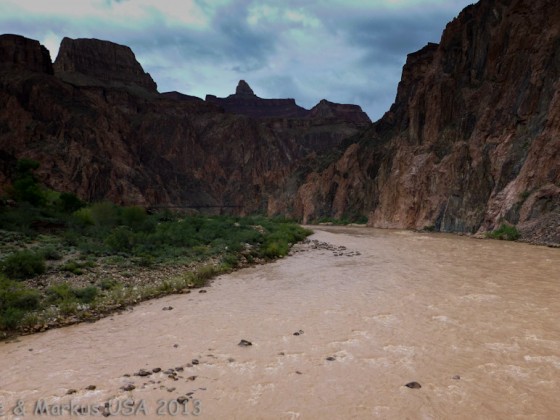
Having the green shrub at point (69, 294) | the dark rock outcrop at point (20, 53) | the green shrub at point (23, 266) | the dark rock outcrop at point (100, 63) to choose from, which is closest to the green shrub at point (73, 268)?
the green shrub at point (23, 266)

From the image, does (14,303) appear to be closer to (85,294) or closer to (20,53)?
(85,294)

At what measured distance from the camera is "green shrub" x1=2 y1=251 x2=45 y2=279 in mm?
14047

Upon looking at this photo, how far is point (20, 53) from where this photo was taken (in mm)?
105000

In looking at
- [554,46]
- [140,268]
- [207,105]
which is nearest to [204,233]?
[140,268]

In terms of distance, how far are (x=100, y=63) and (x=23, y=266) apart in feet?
628

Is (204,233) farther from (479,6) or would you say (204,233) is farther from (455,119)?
(479,6)

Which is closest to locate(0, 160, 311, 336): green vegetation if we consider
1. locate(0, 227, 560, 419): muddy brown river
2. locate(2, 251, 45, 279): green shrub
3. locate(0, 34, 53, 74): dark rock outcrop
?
locate(2, 251, 45, 279): green shrub

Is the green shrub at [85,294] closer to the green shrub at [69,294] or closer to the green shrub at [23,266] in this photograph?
the green shrub at [69,294]

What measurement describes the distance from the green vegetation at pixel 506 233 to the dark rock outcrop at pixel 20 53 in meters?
118

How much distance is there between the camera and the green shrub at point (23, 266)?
553 inches

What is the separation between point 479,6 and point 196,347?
66482mm

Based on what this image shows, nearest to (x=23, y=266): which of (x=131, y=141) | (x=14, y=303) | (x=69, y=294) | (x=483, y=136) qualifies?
(x=69, y=294)

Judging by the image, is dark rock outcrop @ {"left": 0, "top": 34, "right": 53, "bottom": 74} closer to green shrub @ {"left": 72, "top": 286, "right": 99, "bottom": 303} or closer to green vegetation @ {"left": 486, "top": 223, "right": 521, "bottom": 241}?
green shrub @ {"left": 72, "top": 286, "right": 99, "bottom": 303}

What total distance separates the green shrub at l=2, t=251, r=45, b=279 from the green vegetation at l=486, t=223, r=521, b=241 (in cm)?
3121
